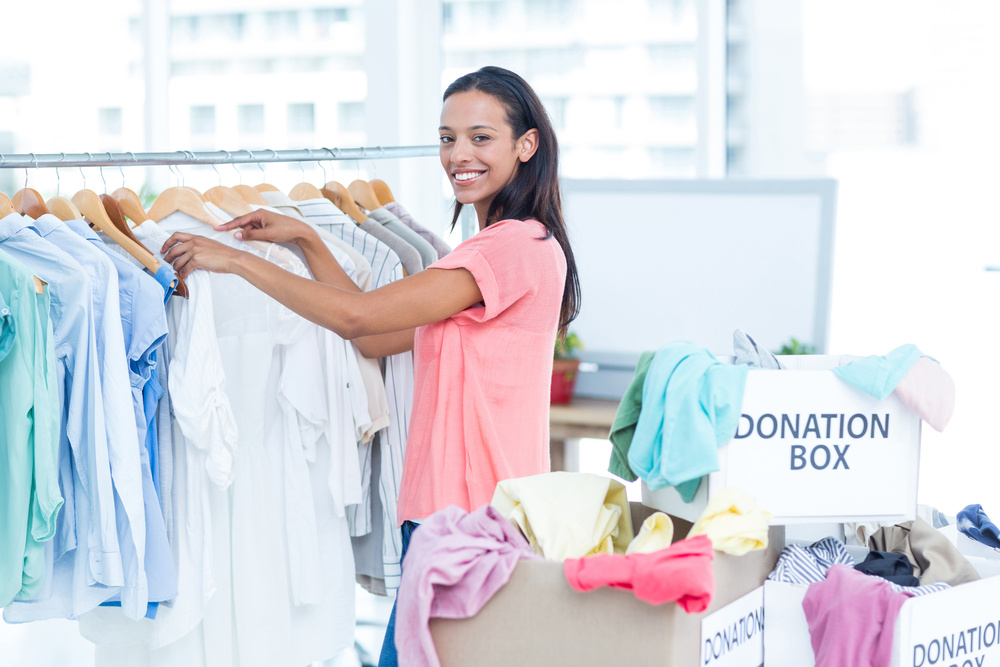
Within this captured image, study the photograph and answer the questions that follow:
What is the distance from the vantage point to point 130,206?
189 centimetres

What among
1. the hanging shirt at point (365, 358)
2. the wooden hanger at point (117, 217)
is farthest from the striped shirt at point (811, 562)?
the wooden hanger at point (117, 217)

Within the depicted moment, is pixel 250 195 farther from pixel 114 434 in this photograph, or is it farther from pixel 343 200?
A: pixel 114 434

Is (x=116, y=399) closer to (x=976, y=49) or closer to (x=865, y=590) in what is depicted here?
(x=865, y=590)

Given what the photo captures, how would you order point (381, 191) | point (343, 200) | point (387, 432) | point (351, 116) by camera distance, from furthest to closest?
point (351, 116), point (381, 191), point (343, 200), point (387, 432)

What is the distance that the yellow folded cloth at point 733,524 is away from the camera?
1.20 metres

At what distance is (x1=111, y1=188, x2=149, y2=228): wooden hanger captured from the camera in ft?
6.19

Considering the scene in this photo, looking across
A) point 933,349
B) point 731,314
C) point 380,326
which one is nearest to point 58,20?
point 731,314

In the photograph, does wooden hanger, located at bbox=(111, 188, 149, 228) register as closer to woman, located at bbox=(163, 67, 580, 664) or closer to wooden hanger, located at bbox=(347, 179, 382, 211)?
woman, located at bbox=(163, 67, 580, 664)

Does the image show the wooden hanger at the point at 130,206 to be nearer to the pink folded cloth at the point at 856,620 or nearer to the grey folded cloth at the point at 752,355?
the grey folded cloth at the point at 752,355

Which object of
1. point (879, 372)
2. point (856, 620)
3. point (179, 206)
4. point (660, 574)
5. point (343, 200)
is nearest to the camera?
point (660, 574)

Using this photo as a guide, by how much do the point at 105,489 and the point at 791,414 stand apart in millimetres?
1164

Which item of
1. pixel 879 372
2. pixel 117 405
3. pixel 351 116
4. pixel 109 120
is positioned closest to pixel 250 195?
pixel 117 405

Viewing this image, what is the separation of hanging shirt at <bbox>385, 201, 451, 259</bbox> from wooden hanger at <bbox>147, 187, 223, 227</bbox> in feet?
1.68

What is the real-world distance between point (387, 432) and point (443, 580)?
1041 millimetres
